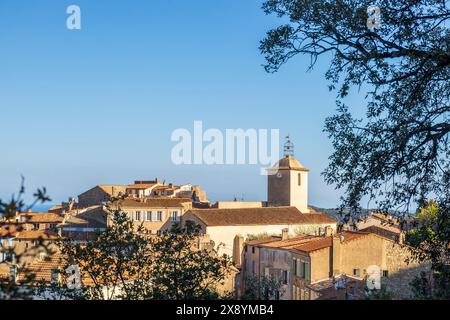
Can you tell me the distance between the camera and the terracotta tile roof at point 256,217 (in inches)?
2415

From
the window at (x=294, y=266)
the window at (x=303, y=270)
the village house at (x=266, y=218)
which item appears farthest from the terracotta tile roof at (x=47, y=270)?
the village house at (x=266, y=218)

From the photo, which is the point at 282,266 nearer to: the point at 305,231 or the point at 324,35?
the point at 305,231

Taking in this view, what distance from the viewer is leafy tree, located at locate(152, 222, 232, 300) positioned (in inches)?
419

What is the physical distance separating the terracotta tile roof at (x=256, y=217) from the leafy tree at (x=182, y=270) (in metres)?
46.5

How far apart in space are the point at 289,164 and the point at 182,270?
7324 centimetres

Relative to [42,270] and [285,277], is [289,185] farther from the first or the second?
[42,270]

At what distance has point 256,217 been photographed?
64438 mm

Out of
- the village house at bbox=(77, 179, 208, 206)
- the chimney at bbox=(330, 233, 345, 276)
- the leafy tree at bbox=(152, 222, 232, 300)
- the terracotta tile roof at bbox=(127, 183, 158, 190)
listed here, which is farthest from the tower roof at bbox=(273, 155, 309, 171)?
the leafy tree at bbox=(152, 222, 232, 300)

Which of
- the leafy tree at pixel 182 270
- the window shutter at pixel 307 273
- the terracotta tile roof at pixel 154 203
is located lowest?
the window shutter at pixel 307 273

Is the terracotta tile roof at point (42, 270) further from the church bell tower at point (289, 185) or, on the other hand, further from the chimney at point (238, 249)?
the church bell tower at point (289, 185)

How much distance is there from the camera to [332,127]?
11812 mm

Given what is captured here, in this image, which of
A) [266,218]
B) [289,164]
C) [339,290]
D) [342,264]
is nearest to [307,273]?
[342,264]

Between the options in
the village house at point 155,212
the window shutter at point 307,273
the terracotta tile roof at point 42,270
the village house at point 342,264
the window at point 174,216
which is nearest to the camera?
the terracotta tile roof at point 42,270
